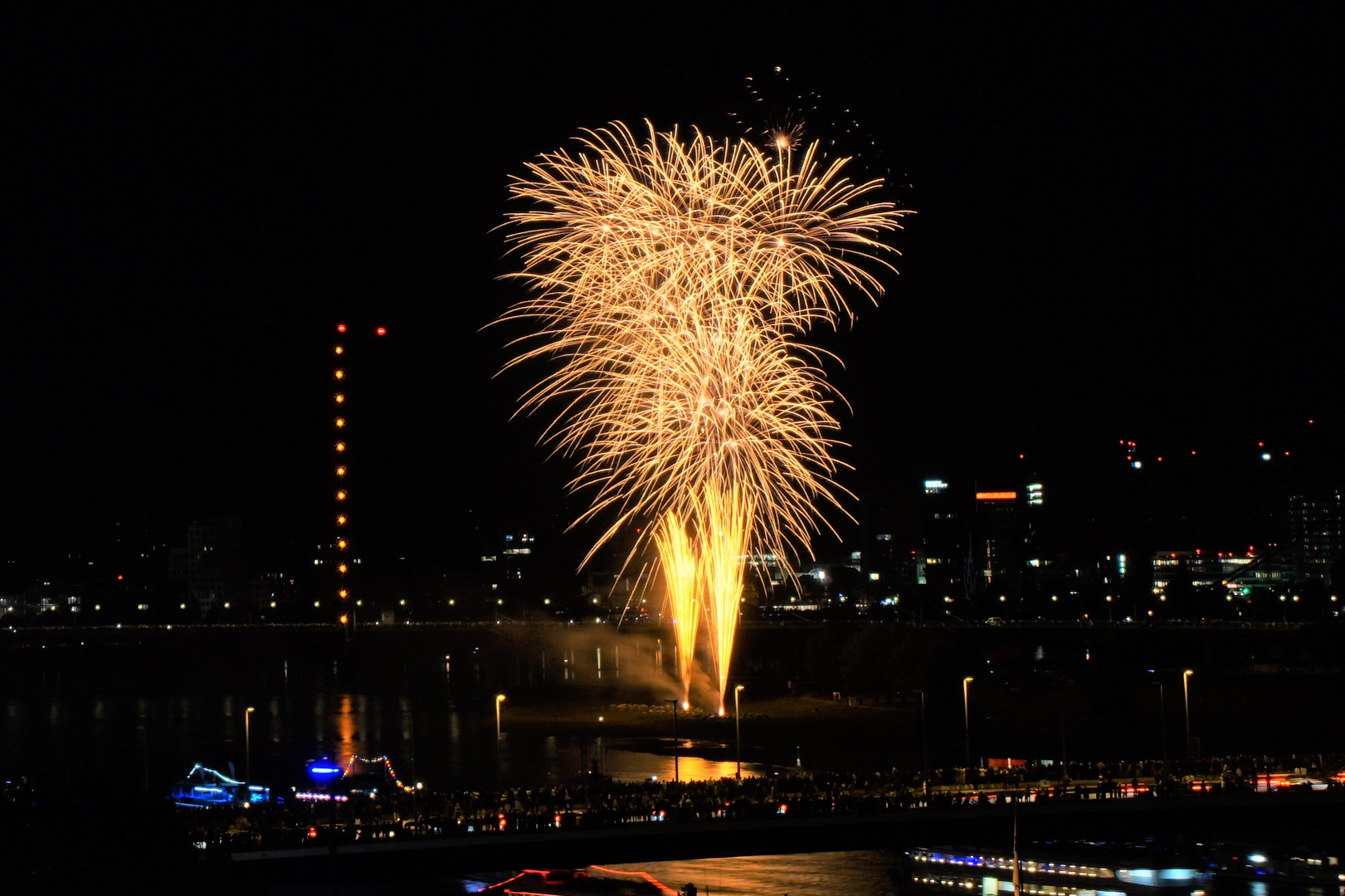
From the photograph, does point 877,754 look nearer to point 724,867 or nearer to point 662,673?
point 724,867

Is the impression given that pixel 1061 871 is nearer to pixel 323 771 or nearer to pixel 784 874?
pixel 784 874


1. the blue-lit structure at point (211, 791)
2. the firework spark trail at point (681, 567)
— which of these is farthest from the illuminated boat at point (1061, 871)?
the firework spark trail at point (681, 567)

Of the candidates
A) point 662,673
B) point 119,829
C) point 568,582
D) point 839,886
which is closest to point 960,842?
point 839,886

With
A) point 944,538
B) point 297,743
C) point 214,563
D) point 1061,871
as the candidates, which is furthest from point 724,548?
point 944,538

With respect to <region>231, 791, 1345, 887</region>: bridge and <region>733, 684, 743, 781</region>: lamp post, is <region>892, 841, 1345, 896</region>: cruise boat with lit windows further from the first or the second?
<region>733, 684, 743, 781</region>: lamp post

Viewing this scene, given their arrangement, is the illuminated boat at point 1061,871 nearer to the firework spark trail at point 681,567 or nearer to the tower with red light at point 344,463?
the firework spark trail at point 681,567
